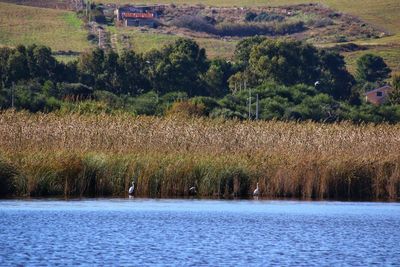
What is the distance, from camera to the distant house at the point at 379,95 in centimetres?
→ 10018

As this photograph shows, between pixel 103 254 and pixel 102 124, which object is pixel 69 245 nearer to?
pixel 103 254

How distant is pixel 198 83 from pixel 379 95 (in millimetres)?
20514

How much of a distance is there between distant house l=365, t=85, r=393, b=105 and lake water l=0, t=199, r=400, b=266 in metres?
65.4

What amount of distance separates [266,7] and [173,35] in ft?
110

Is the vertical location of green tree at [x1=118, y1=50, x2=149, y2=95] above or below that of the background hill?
below

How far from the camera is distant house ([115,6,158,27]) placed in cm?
14980

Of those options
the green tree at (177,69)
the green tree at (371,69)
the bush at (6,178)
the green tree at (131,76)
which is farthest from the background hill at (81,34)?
the bush at (6,178)

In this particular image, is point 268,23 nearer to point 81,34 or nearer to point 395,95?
point 81,34

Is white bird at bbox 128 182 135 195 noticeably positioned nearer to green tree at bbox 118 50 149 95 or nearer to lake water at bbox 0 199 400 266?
lake water at bbox 0 199 400 266

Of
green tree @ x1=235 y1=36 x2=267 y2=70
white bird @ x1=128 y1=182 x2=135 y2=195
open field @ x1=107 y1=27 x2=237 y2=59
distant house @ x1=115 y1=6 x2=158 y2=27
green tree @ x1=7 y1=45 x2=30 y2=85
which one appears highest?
distant house @ x1=115 y1=6 x2=158 y2=27

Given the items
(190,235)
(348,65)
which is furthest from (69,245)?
(348,65)

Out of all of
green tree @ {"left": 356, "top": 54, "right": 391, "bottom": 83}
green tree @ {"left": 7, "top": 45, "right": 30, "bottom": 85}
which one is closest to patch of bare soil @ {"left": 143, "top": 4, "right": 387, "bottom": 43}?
green tree @ {"left": 356, "top": 54, "right": 391, "bottom": 83}

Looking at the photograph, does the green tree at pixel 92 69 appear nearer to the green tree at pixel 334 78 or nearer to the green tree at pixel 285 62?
the green tree at pixel 285 62

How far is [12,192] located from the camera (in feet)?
112
